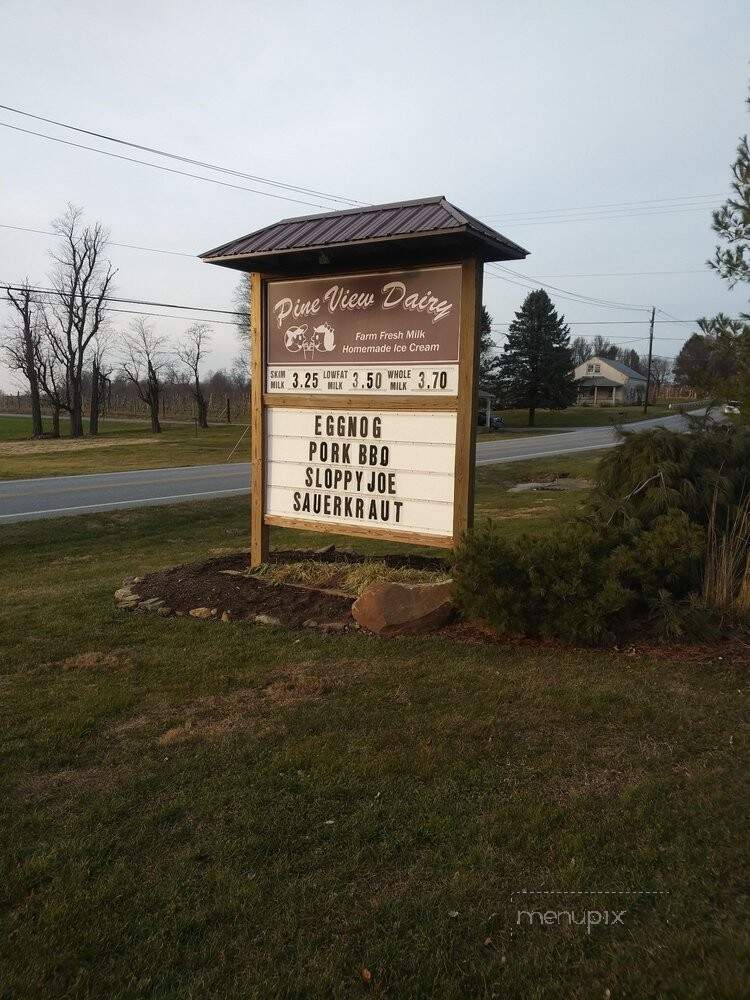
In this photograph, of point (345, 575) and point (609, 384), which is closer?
point (345, 575)

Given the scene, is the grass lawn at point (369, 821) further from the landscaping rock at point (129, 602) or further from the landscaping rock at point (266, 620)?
the landscaping rock at point (129, 602)

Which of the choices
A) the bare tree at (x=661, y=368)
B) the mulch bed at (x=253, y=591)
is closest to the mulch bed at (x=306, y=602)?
the mulch bed at (x=253, y=591)

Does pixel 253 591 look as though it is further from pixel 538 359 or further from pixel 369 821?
pixel 538 359

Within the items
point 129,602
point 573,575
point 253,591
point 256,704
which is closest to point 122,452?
point 129,602

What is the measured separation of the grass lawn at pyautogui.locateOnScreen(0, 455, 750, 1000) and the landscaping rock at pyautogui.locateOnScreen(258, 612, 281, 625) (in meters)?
0.54

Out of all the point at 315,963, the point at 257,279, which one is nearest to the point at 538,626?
the point at 315,963

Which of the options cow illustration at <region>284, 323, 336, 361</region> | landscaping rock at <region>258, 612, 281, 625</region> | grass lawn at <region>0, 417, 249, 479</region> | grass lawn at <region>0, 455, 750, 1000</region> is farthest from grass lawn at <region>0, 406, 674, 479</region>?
grass lawn at <region>0, 455, 750, 1000</region>

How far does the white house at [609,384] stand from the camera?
91.9 metres

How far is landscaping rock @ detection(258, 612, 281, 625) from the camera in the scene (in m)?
6.30

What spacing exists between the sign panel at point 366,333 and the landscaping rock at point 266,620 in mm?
2284

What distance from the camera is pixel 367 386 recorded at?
709 cm

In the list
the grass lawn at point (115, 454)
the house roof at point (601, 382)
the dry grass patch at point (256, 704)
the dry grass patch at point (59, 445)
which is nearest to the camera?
the dry grass patch at point (256, 704)

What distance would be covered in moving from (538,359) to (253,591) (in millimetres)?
49270

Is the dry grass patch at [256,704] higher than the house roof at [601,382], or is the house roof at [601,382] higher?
the house roof at [601,382]
